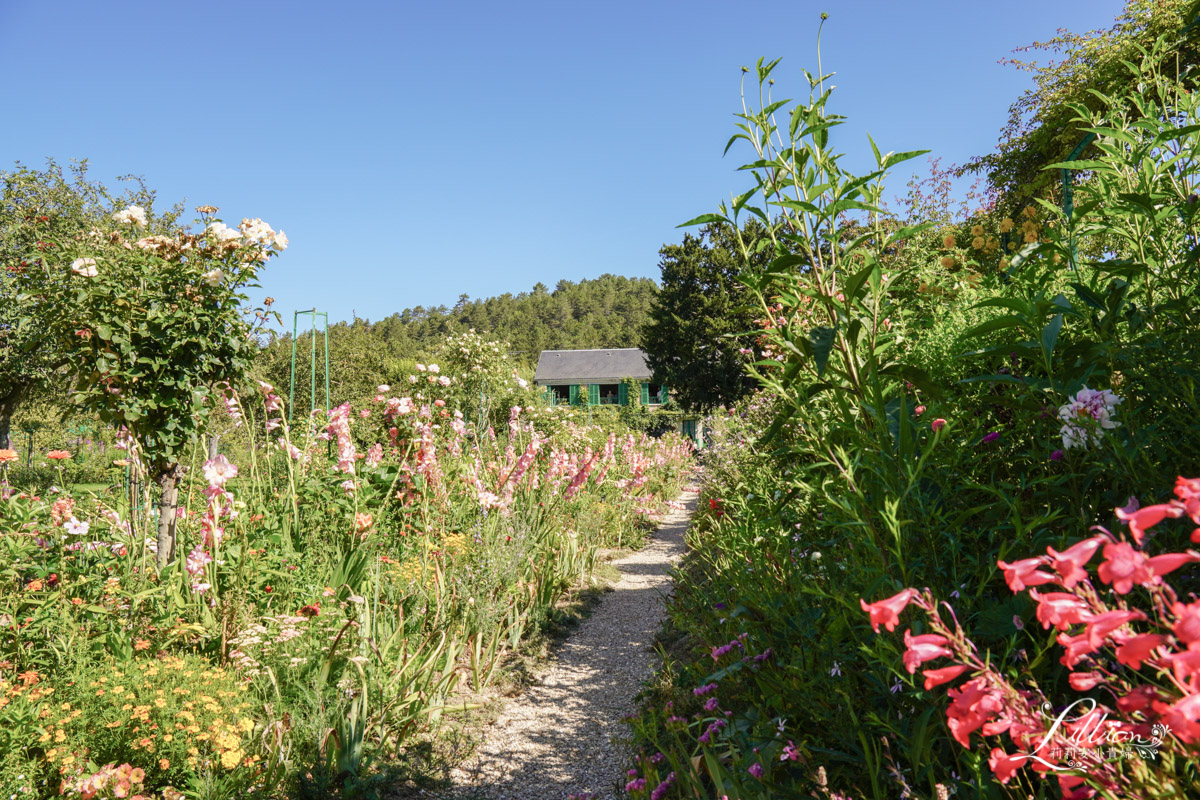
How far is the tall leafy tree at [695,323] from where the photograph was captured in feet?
71.2

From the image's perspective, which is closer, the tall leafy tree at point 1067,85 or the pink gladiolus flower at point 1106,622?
the pink gladiolus flower at point 1106,622

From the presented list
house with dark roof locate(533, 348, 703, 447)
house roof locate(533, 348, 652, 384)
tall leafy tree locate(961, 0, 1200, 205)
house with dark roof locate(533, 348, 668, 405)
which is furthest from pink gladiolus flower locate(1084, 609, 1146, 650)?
house roof locate(533, 348, 652, 384)

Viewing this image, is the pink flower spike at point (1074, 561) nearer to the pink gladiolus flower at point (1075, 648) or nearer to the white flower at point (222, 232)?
the pink gladiolus flower at point (1075, 648)

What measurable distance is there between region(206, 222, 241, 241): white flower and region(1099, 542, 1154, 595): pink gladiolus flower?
390cm

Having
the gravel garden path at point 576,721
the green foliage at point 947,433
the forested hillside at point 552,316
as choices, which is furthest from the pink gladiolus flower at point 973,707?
the forested hillside at point 552,316

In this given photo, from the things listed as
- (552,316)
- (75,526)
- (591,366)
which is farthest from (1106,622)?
(552,316)

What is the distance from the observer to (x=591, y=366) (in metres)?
37.6

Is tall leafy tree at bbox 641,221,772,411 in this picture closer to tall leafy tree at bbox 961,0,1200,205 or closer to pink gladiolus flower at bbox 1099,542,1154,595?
tall leafy tree at bbox 961,0,1200,205

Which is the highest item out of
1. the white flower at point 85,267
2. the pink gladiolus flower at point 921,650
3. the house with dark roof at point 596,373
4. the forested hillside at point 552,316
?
the forested hillside at point 552,316

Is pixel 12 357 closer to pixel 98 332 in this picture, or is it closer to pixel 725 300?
pixel 98 332

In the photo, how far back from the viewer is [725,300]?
21422 mm

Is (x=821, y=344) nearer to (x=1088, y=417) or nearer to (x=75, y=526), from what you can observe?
(x=1088, y=417)

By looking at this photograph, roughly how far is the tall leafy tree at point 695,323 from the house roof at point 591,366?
12547mm

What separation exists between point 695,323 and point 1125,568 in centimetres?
2201
